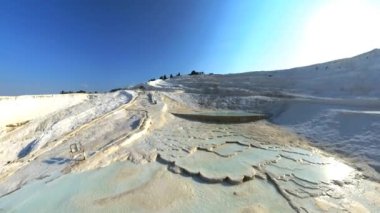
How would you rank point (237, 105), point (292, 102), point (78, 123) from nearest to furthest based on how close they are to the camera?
1. point (78, 123)
2. point (292, 102)
3. point (237, 105)

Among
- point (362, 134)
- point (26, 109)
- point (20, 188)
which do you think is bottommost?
point (20, 188)

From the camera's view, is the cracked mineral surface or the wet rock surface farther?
the cracked mineral surface

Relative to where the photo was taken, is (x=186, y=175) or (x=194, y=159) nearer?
(x=186, y=175)

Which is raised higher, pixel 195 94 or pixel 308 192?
pixel 195 94

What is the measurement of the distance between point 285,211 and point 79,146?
5.71 m

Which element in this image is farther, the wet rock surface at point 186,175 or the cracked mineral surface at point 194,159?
the cracked mineral surface at point 194,159

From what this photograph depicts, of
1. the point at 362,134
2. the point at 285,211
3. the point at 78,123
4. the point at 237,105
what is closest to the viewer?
the point at 285,211

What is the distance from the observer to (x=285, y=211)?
391cm

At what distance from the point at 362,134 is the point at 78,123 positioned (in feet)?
28.3

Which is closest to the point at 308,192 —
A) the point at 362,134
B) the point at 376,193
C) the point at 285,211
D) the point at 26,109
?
the point at 285,211

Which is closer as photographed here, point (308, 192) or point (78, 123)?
point (308, 192)

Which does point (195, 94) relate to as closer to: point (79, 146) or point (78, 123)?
point (78, 123)

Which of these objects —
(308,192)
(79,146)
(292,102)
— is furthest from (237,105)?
(308,192)

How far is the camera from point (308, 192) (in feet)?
14.4
